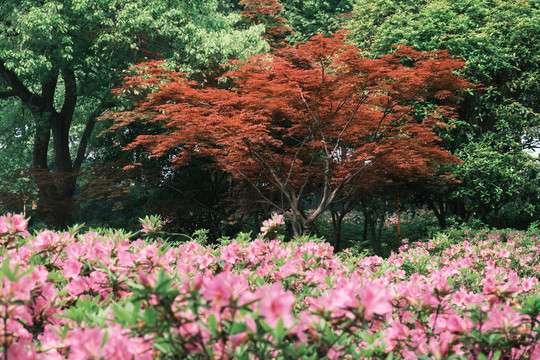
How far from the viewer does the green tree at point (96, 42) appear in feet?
26.1

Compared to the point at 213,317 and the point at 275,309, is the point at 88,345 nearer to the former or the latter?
the point at 213,317

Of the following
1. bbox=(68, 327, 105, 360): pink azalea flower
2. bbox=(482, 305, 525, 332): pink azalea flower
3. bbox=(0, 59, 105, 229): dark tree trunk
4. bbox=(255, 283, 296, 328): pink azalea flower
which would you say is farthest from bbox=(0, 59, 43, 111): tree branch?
bbox=(482, 305, 525, 332): pink azalea flower

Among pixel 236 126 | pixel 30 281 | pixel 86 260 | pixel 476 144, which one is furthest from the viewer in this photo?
pixel 476 144

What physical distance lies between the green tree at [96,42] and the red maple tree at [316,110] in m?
1.17

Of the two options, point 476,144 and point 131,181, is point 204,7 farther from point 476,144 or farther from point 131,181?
point 476,144

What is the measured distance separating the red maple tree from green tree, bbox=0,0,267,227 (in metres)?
1.17

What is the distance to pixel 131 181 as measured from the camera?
9398mm

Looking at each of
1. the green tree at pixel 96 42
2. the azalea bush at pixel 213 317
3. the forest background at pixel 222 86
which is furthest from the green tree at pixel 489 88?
the azalea bush at pixel 213 317

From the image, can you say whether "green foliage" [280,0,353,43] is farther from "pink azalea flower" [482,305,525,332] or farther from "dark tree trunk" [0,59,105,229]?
"pink azalea flower" [482,305,525,332]

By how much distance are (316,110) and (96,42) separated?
5.13m

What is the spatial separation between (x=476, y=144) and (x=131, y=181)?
7454 millimetres

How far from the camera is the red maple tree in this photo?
607 cm

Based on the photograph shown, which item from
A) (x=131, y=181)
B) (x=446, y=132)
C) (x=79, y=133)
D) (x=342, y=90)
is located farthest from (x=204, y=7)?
(x=79, y=133)

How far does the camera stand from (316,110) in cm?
641
